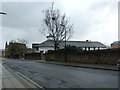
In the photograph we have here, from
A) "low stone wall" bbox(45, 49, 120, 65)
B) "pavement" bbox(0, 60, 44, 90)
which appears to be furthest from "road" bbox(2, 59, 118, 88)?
"low stone wall" bbox(45, 49, 120, 65)

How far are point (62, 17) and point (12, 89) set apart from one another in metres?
37.7

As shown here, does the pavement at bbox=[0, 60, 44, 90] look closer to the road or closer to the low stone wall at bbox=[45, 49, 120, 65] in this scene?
the road

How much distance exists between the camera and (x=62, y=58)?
3506 cm

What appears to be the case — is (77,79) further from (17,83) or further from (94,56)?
(94,56)

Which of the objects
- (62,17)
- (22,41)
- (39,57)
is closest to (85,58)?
(62,17)

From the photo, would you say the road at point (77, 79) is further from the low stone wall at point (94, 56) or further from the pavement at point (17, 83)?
the low stone wall at point (94, 56)

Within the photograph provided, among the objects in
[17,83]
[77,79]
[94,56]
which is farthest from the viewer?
[94,56]

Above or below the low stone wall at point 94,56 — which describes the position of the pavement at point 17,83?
below

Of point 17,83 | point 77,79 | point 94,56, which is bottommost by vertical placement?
point 77,79

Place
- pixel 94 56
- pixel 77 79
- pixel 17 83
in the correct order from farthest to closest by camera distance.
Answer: pixel 94 56 → pixel 77 79 → pixel 17 83

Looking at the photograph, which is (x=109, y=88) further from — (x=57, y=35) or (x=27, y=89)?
(x=57, y=35)

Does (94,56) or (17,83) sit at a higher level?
(94,56)

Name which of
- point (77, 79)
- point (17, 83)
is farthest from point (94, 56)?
point (17, 83)

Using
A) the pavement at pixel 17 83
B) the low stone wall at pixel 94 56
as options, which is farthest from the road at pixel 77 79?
the low stone wall at pixel 94 56
